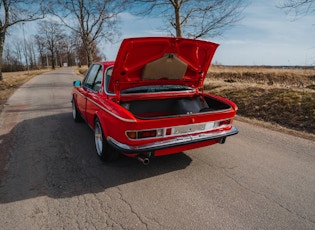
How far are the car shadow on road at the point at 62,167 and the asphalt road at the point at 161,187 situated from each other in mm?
14

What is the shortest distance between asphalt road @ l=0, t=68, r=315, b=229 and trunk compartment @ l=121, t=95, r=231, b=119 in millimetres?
779

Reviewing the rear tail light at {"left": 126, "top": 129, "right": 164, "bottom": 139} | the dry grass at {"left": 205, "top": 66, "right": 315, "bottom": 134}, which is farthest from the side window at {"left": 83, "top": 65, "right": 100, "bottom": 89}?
the dry grass at {"left": 205, "top": 66, "right": 315, "bottom": 134}

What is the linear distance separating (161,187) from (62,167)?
160 cm

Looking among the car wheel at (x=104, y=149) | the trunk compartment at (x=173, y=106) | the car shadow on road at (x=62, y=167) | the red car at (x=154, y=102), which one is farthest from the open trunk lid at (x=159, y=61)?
the car shadow on road at (x=62, y=167)

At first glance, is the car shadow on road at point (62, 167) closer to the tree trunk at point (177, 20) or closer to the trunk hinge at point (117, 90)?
the trunk hinge at point (117, 90)

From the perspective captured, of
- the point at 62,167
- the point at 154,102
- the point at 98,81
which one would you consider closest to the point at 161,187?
the point at 62,167

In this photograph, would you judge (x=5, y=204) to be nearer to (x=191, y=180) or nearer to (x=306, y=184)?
(x=191, y=180)

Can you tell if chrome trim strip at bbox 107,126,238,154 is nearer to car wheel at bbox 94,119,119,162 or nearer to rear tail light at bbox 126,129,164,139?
rear tail light at bbox 126,129,164,139

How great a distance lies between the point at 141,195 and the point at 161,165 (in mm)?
801

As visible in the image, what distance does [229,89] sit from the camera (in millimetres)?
9055

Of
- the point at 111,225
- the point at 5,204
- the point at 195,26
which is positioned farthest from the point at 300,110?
the point at 195,26

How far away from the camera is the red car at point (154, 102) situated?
2908 millimetres

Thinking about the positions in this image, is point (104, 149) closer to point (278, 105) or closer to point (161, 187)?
point (161, 187)

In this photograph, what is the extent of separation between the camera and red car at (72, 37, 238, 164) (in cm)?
291
